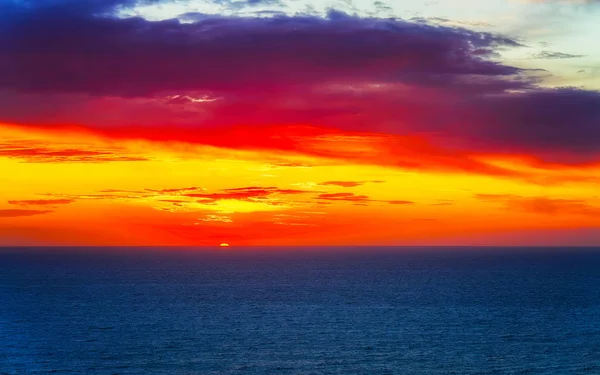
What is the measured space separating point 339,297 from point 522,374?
Answer: 75.8 metres

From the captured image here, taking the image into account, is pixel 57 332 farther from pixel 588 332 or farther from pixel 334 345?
pixel 588 332

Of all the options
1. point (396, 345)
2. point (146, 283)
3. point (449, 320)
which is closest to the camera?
point (396, 345)

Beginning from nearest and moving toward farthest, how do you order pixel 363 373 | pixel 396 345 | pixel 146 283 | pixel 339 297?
pixel 363 373 → pixel 396 345 → pixel 339 297 → pixel 146 283

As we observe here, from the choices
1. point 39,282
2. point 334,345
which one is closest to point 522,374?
point 334,345

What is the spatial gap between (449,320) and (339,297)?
40230 mm

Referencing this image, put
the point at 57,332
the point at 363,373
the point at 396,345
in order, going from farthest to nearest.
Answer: the point at 57,332
the point at 396,345
the point at 363,373

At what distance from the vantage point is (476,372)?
70875 millimetres

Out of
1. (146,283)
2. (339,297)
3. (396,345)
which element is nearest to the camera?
(396,345)

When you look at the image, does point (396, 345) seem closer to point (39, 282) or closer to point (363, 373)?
point (363, 373)

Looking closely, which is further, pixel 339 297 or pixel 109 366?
pixel 339 297

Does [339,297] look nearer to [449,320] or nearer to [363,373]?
[449,320]

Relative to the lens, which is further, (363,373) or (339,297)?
(339,297)

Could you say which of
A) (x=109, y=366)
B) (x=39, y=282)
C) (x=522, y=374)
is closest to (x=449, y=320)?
(x=522, y=374)

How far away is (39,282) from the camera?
193625 mm
